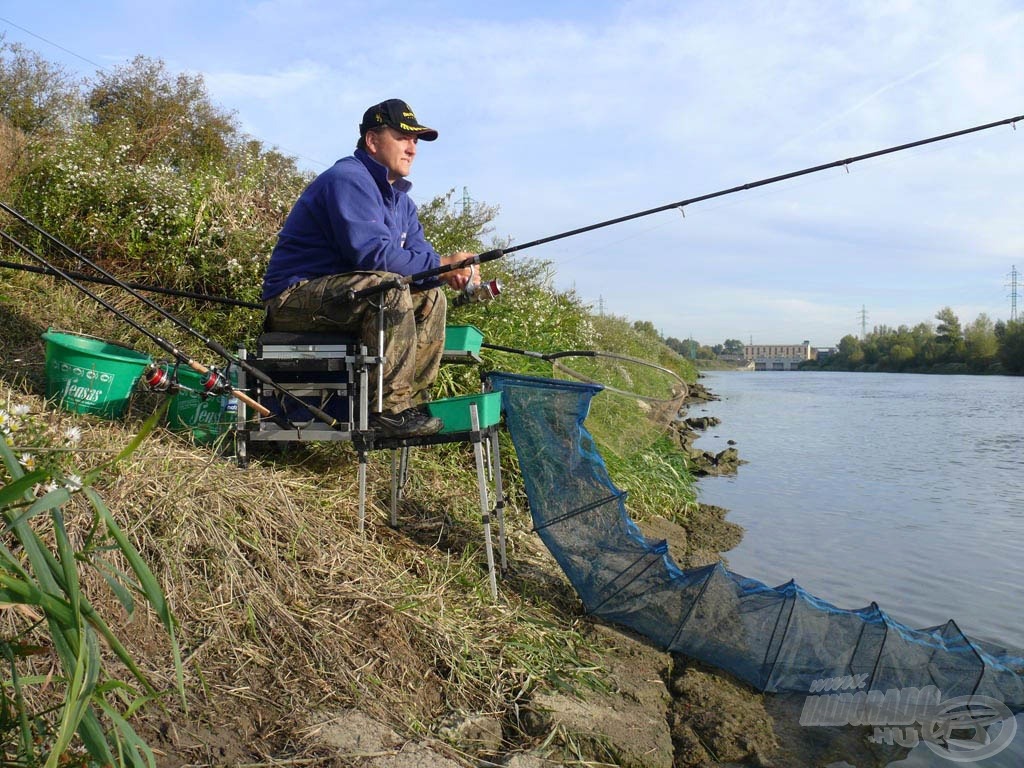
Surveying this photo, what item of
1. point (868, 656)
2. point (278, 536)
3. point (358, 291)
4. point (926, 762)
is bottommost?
point (926, 762)

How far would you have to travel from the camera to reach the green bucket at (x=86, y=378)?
14.1 feet

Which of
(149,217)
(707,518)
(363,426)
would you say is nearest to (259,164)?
(149,217)

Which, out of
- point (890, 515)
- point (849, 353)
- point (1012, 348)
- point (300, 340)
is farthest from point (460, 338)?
point (849, 353)

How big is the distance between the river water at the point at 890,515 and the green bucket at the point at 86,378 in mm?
4345

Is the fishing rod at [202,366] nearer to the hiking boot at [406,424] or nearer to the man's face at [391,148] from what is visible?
the hiking boot at [406,424]

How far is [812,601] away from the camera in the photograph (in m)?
4.00

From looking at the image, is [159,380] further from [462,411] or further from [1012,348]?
[1012,348]

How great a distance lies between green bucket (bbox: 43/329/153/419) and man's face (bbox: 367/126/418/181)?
1.61m

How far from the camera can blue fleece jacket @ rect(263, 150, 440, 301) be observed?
415 cm

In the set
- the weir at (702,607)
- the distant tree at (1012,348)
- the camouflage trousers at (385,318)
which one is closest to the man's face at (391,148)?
the camouflage trousers at (385,318)

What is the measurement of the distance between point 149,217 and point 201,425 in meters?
2.40

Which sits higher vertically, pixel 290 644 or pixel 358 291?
pixel 358 291

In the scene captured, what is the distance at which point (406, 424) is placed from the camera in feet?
13.7

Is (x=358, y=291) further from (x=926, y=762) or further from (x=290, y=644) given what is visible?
(x=926, y=762)
